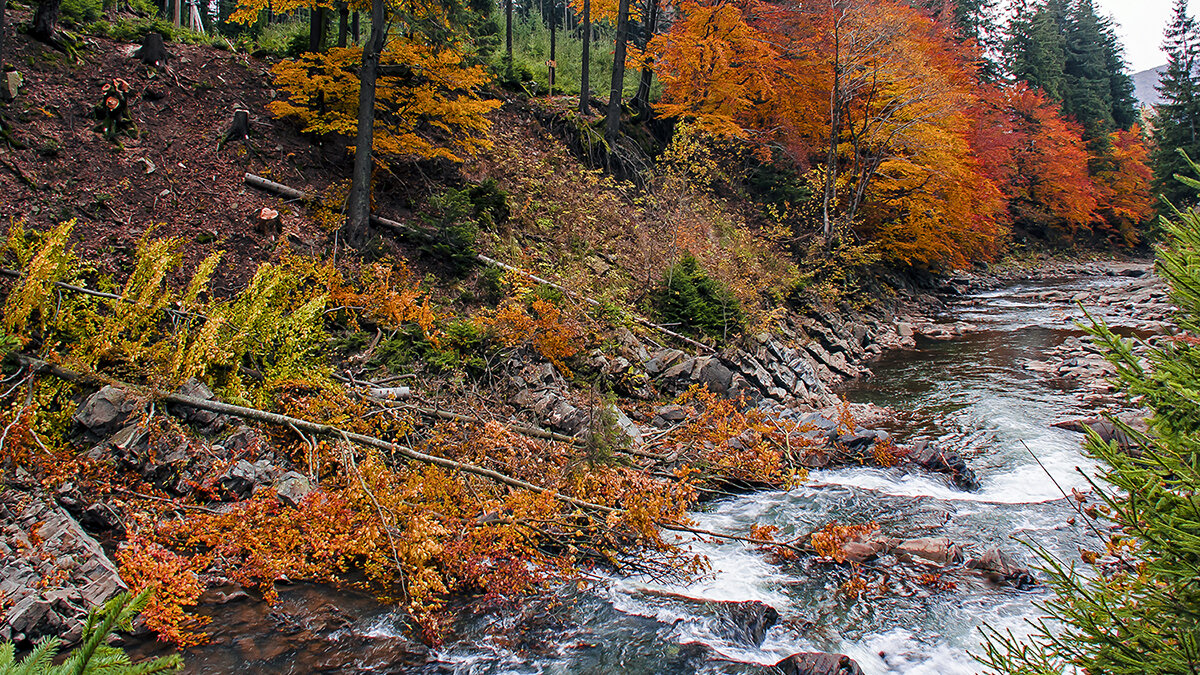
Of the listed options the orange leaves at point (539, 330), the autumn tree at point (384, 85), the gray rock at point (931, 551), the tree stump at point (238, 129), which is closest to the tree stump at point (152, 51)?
the tree stump at point (238, 129)

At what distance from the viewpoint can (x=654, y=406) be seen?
436 inches

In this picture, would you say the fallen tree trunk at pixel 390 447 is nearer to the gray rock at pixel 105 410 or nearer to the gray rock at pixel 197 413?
the gray rock at pixel 197 413

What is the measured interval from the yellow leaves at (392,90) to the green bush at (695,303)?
567 centimetres

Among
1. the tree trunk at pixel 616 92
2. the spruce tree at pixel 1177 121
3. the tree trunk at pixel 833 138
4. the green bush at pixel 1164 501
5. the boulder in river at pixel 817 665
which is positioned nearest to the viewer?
the green bush at pixel 1164 501

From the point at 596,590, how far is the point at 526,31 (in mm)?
37474

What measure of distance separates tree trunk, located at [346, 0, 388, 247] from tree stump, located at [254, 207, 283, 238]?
46.8 inches

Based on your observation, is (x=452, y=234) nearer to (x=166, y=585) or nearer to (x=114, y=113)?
(x=114, y=113)

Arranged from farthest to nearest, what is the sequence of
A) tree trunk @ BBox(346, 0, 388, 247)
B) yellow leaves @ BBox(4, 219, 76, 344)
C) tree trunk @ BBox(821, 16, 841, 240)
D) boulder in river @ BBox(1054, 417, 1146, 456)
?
tree trunk @ BBox(821, 16, 841, 240), tree trunk @ BBox(346, 0, 388, 247), boulder in river @ BBox(1054, 417, 1146, 456), yellow leaves @ BBox(4, 219, 76, 344)

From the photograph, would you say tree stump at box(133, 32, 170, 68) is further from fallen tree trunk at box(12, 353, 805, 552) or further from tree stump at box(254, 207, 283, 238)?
fallen tree trunk at box(12, 353, 805, 552)

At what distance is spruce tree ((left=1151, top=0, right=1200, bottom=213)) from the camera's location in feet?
114

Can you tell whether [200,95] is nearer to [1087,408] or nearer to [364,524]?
[364,524]

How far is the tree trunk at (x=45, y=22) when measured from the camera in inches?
458

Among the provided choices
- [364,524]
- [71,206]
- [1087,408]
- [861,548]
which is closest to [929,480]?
[861,548]

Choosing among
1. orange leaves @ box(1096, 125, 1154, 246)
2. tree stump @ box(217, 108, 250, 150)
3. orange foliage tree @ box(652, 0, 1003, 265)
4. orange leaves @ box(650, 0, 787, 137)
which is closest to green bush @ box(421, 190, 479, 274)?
tree stump @ box(217, 108, 250, 150)
